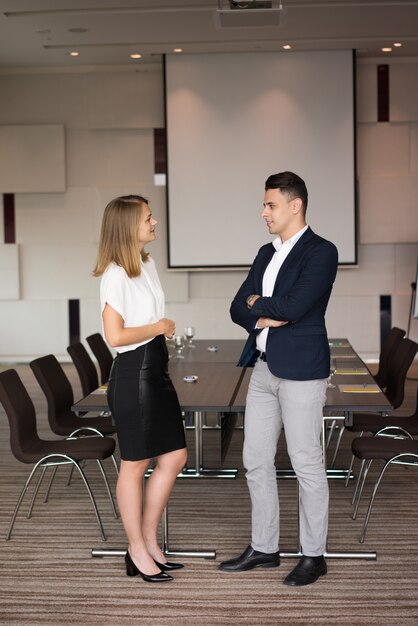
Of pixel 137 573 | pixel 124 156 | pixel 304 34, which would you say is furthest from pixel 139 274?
pixel 124 156

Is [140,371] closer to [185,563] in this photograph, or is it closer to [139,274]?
[139,274]

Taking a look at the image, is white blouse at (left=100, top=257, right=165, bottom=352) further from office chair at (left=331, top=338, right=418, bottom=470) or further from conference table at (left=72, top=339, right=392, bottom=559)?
office chair at (left=331, top=338, right=418, bottom=470)

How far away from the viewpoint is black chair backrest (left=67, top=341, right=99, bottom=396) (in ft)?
22.0

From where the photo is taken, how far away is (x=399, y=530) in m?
4.95

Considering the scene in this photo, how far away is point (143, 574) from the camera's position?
163 inches

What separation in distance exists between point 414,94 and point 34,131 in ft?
16.8

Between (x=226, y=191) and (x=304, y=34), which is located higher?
(x=304, y=34)

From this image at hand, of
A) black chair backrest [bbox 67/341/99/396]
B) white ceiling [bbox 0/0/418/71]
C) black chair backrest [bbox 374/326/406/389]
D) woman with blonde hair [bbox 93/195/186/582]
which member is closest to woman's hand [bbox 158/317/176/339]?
woman with blonde hair [bbox 93/195/186/582]

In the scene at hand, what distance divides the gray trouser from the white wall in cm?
817

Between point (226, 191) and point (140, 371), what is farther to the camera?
point (226, 191)

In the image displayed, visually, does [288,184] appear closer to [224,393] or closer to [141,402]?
[141,402]

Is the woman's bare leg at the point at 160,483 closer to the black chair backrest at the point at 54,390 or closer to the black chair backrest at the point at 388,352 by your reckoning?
the black chair backrest at the point at 54,390

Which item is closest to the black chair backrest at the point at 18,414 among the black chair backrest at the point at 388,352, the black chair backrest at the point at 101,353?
the black chair backrest at the point at 101,353

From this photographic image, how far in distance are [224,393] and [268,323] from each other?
105 cm
